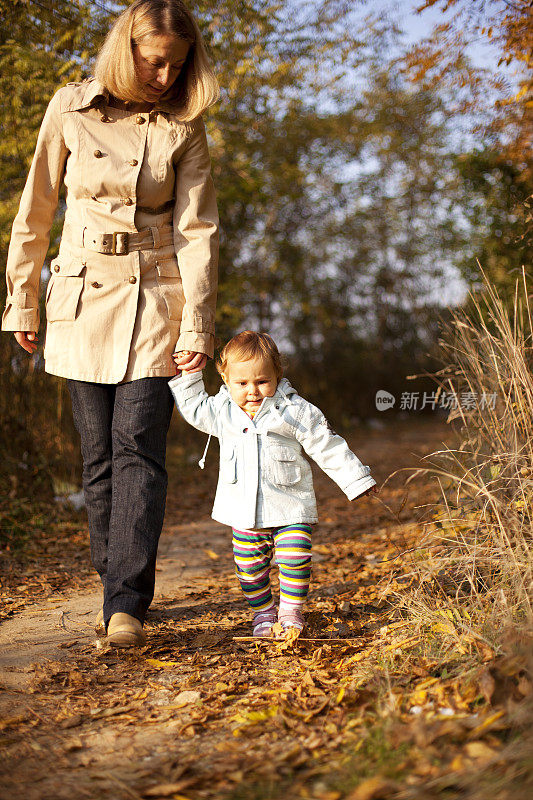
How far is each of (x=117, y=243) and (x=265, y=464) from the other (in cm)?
90

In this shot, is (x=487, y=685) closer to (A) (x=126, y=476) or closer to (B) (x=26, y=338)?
(A) (x=126, y=476)

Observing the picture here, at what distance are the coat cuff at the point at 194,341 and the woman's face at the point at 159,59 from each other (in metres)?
0.82

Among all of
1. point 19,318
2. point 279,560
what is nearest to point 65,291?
point 19,318

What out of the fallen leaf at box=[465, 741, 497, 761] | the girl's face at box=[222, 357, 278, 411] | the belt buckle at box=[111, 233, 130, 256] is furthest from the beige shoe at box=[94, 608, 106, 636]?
the fallen leaf at box=[465, 741, 497, 761]

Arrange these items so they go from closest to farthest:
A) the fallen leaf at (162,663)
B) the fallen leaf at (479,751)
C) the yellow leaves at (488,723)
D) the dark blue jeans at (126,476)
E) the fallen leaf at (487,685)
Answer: the fallen leaf at (479,751) → the yellow leaves at (488,723) → the fallen leaf at (487,685) → the fallen leaf at (162,663) → the dark blue jeans at (126,476)

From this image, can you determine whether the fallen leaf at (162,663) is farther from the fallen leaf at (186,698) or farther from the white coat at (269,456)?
the white coat at (269,456)

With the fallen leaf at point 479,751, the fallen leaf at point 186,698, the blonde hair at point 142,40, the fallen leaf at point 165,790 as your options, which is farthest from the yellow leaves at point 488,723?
the blonde hair at point 142,40

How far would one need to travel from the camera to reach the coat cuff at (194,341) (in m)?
2.73

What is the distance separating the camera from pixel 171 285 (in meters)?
2.81

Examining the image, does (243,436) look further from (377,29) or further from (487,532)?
(377,29)

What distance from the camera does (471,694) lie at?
1949mm

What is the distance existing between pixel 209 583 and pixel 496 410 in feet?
4.95

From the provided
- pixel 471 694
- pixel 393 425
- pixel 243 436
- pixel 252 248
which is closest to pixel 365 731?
pixel 471 694

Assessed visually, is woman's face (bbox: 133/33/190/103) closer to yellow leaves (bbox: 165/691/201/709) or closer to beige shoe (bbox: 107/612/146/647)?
beige shoe (bbox: 107/612/146/647)
